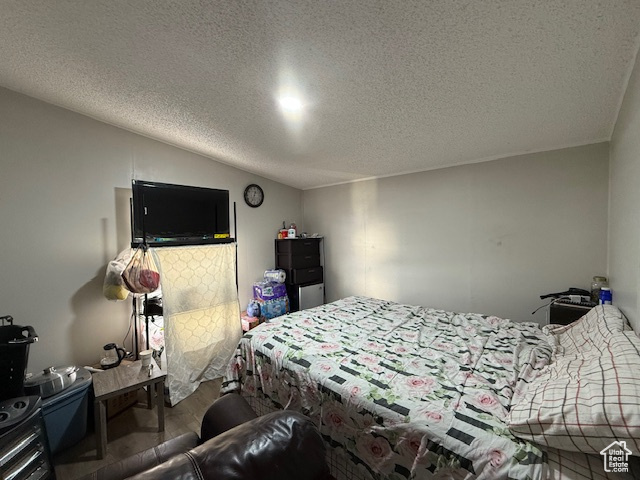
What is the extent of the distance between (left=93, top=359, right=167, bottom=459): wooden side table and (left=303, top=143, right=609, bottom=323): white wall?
8.93 ft

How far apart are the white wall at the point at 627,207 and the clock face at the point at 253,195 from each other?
3568mm

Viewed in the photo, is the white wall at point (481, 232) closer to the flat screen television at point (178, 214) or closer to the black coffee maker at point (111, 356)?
the flat screen television at point (178, 214)

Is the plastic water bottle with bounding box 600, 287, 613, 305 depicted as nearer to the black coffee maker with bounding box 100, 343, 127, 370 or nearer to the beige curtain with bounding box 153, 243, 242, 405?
the beige curtain with bounding box 153, 243, 242, 405

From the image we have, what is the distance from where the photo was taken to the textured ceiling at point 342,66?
115cm

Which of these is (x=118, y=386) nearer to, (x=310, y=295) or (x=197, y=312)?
(x=197, y=312)

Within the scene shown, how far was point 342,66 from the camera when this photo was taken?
4.82 ft

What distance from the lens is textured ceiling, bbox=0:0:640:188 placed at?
1.15m

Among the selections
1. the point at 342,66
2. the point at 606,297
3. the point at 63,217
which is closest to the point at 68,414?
the point at 63,217

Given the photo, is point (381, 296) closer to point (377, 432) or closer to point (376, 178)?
point (376, 178)

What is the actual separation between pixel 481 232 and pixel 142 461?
3276 mm

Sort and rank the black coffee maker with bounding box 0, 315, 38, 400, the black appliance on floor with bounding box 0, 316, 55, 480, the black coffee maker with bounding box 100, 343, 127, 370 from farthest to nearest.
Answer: the black coffee maker with bounding box 100, 343, 127, 370, the black coffee maker with bounding box 0, 315, 38, 400, the black appliance on floor with bounding box 0, 316, 55, 480

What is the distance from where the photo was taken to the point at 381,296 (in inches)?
148

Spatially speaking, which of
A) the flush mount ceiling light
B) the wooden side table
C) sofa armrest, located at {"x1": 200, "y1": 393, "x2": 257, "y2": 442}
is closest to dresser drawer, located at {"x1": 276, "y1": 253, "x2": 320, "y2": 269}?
the wooden side table

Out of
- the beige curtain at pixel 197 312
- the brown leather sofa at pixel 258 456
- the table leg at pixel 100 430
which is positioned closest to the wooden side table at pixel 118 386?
the table leg at pixel 100 430
